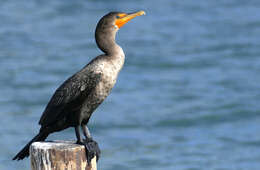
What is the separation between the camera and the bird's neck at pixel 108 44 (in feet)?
18.5

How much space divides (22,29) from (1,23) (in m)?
0.74

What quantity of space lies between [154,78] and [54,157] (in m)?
8.96

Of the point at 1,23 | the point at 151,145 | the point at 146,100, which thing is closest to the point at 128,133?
the point at 151,145

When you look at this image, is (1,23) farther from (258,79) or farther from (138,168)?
(138,168)

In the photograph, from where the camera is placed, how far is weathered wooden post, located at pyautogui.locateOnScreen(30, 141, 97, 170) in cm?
501

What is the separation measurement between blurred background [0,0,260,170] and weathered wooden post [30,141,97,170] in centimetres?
511

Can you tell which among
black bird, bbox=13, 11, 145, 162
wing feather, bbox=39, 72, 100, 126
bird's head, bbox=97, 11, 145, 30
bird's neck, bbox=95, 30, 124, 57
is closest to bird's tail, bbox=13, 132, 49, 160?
black bird, bbox=13, 11, 145, 162

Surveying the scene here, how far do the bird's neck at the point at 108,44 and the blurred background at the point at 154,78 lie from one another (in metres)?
4.71

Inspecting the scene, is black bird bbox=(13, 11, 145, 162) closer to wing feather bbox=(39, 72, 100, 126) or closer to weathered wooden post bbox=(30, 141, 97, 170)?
wing feather bbox=(39, 72, 100, 126)

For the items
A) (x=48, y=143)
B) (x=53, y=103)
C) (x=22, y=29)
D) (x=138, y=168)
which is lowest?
(x=48, y=143)

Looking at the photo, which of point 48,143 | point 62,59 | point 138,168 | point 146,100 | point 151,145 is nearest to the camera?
→ point 48,143

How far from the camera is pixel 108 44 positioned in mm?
5680

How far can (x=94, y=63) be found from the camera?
18.3 feet

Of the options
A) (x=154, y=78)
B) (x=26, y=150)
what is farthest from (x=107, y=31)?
(x=154, y=78)
